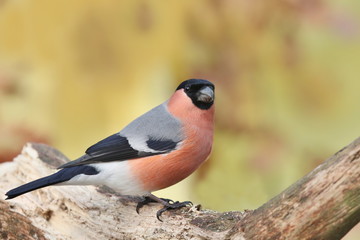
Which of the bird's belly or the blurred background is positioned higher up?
the blurred background

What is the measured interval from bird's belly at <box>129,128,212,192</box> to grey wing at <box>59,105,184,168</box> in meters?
0.03

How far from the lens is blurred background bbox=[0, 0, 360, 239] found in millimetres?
3330

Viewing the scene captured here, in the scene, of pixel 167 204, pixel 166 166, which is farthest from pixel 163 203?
pixel 166 166

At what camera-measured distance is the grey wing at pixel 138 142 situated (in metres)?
2.40

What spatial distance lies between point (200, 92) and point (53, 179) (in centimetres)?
65

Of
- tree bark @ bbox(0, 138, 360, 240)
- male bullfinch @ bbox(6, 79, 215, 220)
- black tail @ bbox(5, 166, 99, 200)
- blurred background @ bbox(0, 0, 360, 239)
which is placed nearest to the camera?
tree bark @ bbox(0, 138, 360, 240)

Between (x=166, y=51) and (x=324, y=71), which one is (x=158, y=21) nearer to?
(x=166, y=51)

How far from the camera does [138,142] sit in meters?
2.44

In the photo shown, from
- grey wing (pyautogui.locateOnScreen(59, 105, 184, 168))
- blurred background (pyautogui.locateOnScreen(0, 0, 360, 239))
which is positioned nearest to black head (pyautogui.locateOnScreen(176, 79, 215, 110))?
grey wing (pyautogui.locateOnScreen(59, 105, 184, 168))

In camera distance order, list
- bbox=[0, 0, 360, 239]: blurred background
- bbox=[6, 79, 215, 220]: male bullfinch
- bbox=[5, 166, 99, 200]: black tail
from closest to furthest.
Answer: bbox=[5, 166, 99, 200]: black tail < bbox=[6, 79, 215, 220]: male bullfinch < bbox=[0, 0, 360, 239]: blurred background

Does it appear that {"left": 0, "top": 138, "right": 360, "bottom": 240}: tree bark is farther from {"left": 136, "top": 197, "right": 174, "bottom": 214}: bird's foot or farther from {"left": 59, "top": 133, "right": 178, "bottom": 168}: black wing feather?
{"left": 59, "top": 133, "right": 178, "bottom": 168}: black wing feather

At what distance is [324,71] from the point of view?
3725 millimetres

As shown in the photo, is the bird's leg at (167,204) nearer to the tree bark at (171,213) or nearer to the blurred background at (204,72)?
the tree bark at (171,213)

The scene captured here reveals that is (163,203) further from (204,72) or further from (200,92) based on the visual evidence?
(204,72)
